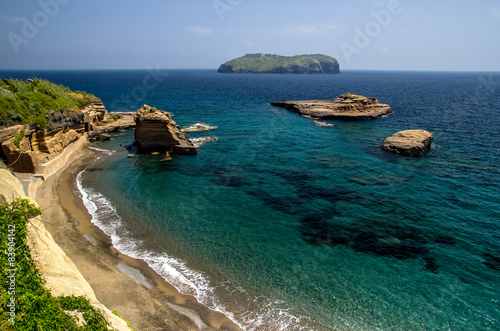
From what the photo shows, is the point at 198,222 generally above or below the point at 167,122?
below

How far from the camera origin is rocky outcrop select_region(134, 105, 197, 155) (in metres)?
46.2

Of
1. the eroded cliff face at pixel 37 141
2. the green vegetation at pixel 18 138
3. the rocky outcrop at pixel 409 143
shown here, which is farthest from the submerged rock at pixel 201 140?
the rocky outcrop at pixel 409 143

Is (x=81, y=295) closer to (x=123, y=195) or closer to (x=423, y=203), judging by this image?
(x=123, y=195)

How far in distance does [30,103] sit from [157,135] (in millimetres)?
16973

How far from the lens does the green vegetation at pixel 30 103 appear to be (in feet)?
109

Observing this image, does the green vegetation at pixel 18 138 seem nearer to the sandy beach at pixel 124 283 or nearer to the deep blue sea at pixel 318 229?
the deep blue sea at pixel 318 229

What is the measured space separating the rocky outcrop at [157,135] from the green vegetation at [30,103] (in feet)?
34.5

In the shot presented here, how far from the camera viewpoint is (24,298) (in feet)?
34.9

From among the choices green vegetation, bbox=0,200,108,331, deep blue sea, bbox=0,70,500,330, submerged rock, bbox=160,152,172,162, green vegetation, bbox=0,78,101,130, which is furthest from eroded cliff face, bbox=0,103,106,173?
green vegetation, bbox=0,200,108,331

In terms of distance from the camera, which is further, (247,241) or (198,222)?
(198,222)

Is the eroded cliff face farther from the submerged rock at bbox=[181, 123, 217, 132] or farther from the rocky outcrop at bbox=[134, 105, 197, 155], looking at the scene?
the submerged rock at bbox=[181, 123, 217, 132]

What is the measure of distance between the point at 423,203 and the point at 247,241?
65.8 ft

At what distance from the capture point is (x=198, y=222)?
27.2 meters

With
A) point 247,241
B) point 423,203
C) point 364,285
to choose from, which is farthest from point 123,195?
point 423,203
